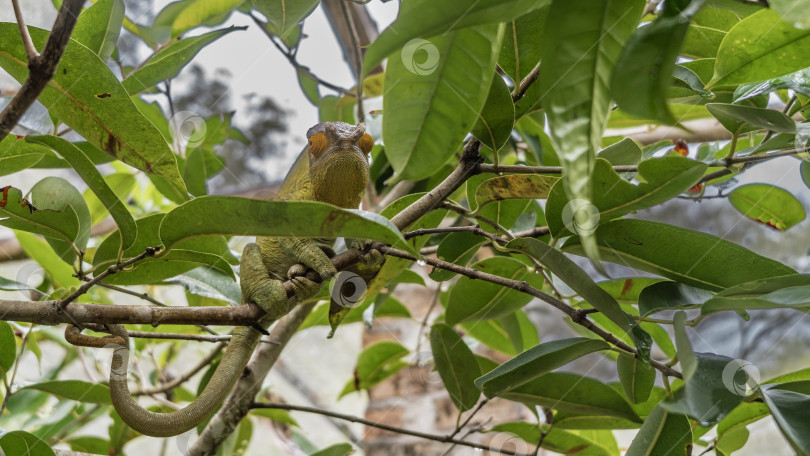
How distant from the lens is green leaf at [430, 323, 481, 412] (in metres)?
1.01

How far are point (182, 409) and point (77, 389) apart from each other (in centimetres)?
36

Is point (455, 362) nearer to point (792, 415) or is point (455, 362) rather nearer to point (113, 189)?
point (792, 415)

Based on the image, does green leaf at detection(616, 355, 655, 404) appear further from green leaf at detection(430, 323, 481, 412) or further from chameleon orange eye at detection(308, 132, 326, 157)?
chameleon orange eye at detection(308, 132, 326, 157)

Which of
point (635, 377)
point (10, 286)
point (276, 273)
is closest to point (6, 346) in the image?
point (10, 286)

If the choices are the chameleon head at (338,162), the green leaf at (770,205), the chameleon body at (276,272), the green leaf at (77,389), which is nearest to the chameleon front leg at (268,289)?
the chameleon body at (276,272)

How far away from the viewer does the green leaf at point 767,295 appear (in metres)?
0.51

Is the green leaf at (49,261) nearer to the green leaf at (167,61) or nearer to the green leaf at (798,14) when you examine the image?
the green leaf at (167,61)

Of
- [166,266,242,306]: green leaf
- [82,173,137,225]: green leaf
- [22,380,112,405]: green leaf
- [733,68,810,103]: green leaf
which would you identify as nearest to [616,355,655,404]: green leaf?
[733,68,810,103]: green leaf

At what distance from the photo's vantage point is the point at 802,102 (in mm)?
788

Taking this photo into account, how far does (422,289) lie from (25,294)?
155cm

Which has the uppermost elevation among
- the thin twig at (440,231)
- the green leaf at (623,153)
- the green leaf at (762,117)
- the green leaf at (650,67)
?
the green leaf at (623,153)

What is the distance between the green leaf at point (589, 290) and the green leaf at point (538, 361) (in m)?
0.05

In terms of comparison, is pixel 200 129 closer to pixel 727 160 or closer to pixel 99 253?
pixel 99 253

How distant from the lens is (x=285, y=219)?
526 millimetres
